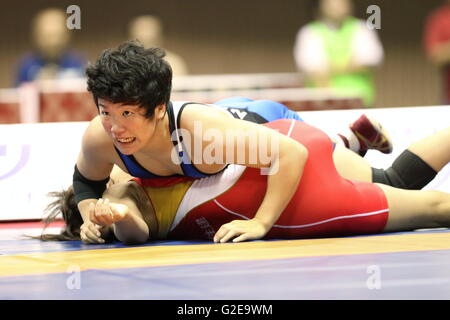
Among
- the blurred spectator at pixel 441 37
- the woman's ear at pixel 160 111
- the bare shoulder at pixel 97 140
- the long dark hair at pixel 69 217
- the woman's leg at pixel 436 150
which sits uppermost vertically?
the blurred spectator at pixel 441 37

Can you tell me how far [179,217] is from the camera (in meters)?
3.05

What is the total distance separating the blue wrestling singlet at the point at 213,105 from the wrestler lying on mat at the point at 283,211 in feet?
0.27

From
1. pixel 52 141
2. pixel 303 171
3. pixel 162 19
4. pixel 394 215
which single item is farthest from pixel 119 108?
pixel 162 19

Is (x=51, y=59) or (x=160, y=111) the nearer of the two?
(x=160, y=111)

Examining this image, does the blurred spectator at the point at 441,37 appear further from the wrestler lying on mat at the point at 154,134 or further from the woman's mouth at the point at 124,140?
the woman's mouth at the point at 124,140

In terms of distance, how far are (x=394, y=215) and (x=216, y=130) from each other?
86cm

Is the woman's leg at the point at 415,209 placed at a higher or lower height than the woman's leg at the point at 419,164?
lower

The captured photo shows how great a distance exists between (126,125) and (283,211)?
0.72 metres

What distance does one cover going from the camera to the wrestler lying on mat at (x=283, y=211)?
2.97m

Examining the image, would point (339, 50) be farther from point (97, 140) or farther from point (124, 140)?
point (124, 140)

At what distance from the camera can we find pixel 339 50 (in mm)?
5957

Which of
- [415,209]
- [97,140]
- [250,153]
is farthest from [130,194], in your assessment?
[415,209]

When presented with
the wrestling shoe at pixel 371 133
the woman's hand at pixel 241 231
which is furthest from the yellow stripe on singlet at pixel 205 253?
the wrestling shoe at pixel 371 133
